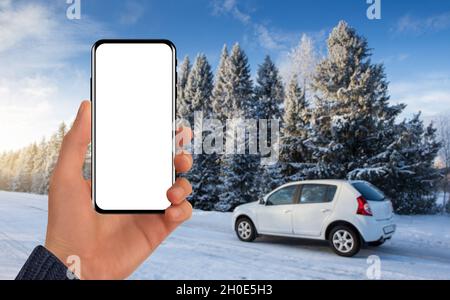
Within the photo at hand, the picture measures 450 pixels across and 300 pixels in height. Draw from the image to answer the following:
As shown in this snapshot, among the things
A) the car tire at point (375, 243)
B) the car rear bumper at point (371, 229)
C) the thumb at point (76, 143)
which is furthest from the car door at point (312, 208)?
the thumb at point (76, 143)

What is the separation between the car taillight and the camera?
3636mm

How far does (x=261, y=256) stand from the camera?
11.8 feet

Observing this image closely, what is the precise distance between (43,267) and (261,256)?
290cm

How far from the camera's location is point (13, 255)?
3.41 m

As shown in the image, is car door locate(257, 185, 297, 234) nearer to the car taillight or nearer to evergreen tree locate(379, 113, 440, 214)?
the car taillight

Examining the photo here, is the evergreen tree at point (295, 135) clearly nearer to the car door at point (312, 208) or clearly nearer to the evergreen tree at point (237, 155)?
the evergreen tree at point (237, 155)

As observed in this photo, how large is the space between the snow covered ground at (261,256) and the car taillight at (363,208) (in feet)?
1.52

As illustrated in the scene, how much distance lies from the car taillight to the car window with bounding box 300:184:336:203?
31 centimetres

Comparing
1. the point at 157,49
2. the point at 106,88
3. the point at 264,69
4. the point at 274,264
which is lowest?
the point at 274,264

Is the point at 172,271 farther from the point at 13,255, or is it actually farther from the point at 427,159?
the point at 427,159

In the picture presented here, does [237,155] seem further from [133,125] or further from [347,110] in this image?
[133,125]
